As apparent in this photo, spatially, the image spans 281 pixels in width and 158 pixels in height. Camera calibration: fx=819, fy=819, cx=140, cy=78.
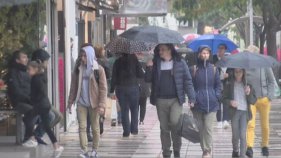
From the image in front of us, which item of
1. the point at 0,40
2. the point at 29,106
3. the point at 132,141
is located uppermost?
the point at 0,40

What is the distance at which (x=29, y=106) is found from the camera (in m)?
12.3

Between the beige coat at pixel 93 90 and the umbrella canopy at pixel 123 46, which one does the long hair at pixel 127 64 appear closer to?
the umbrella canopy at pixel 123 46

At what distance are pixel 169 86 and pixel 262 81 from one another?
1583 millimetres

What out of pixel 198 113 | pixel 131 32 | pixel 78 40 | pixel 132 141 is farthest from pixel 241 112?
pixel 78 40

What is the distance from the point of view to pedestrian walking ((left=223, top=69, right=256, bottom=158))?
1193 cm

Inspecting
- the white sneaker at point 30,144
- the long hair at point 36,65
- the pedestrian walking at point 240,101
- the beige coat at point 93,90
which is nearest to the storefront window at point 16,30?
the white sneaker at point 30,144

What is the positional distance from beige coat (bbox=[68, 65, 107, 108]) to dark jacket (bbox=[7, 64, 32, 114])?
670 mm

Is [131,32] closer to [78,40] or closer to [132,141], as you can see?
[132,141]

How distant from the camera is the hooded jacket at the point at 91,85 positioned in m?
12.1

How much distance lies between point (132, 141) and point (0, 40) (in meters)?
3.53

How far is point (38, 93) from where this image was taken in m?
12.2

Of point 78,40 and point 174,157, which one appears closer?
point 174,157

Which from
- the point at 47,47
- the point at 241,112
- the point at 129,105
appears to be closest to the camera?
the point at 241,112

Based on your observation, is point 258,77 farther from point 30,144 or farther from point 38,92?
point 30,144
